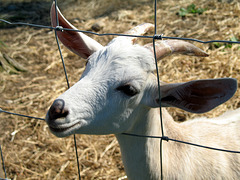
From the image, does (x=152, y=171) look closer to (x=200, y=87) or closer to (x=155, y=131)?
(x=155, y=131)

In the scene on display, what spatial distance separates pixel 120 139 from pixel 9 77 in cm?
354

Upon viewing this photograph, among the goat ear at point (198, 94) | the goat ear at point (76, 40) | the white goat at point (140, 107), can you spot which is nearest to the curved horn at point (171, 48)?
the white goat at point (140, 107)

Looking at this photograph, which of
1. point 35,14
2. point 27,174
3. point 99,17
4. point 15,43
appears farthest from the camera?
point 35,14

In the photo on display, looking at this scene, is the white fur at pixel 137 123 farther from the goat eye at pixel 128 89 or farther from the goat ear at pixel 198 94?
the goat ear at pixel 198 94

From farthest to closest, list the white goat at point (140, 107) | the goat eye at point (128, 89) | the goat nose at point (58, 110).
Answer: the goat eye at point (128, 89), the white goat at point (140, 107), the goat nose at point (58, 110)

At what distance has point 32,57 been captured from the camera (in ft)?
19.1

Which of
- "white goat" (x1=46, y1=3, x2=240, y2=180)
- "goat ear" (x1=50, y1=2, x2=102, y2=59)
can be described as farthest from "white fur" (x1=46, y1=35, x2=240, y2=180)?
"goat ear" (x1=50, y1=2, x2=102, y2=59)

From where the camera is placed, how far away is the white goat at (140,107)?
1774 mm

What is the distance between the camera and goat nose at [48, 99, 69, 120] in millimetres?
1672

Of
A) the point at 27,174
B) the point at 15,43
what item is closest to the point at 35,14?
the point at 15,43

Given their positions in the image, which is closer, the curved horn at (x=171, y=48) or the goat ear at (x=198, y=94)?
the goat ear at (x=198, y=94)

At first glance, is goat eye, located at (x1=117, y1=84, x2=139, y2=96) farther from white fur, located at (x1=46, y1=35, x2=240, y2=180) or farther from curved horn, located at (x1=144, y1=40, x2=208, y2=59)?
curved horn, located at (x1=144, y1=40, x2=208, y2=59)

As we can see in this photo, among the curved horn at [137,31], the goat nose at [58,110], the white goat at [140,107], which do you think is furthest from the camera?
the curved horn at [137,31]

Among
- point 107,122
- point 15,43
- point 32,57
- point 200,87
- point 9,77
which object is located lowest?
point 107,122
